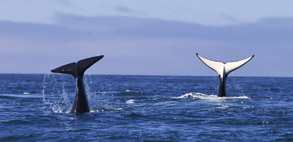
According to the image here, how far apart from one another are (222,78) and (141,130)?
15.4 meters

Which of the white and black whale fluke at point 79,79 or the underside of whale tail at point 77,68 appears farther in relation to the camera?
the underside of whale tail at point 77,68

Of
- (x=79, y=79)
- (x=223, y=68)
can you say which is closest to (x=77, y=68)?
(x=79, y=79)

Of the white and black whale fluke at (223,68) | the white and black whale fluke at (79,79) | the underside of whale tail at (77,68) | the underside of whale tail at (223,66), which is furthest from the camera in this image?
the underside of whale tail at (223,66)

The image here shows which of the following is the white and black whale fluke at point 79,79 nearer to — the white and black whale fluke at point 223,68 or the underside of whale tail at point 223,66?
the white and black whale fluke at point 223,68

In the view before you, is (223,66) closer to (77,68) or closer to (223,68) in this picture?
(223,68)

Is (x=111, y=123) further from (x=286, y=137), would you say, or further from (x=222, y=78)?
(x=222, y=78)

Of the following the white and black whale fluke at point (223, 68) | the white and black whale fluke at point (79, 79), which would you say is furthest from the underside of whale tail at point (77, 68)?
the white and black whale fluke at point (223, 68)

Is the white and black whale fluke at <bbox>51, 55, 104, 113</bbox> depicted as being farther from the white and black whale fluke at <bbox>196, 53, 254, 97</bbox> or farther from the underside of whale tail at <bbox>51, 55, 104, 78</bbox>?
the white and black whale fluke at <bbox>196, 53, 254, 97</bbox>

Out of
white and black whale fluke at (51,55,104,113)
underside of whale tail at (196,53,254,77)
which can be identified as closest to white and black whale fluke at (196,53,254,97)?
underside of whale tail at (196,53,254,77)

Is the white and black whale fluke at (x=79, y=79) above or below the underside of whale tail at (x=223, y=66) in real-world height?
below

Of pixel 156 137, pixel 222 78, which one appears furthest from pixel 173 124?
pixel 222 78

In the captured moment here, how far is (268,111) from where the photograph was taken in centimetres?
2405

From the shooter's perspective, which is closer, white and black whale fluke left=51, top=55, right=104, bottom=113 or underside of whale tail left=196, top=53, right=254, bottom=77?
white and black whale fluke left=51, top=55, right=104, bottom=113

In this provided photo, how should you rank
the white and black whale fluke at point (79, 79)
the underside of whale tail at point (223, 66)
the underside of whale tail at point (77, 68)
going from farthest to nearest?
the underside of whale tail at point (223, 66), the underside of whale tail at point (77, 68), the white and black whale fluke at point (79, 79)
